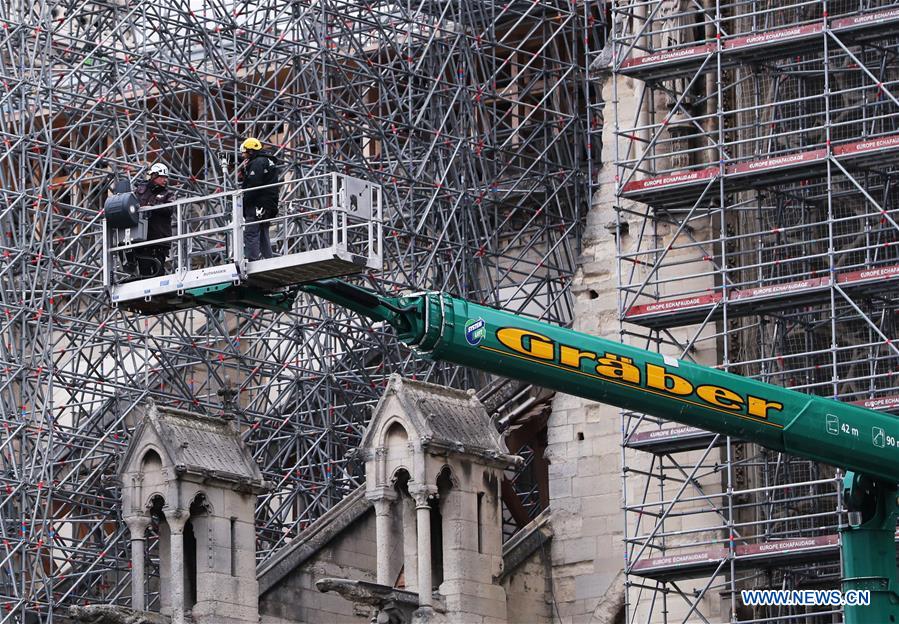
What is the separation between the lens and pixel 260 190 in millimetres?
24188

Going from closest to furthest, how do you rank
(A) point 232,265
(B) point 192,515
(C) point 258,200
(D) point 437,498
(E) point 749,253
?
(A) point 232,265
(C) point 258,200
(D) point 437,498
(B) point 192,515
(E) point 749,253

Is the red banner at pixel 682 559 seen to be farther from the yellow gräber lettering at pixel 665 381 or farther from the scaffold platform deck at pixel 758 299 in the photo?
the yellow gräber lettering at pixel 665 381

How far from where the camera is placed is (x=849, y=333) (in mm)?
39219

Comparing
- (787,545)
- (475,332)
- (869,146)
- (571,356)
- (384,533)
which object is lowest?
(571,356)

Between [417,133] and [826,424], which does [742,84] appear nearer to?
[417,133]

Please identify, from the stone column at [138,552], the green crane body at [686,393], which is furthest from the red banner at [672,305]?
the green crane body at [686,393]

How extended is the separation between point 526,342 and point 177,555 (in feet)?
50.7

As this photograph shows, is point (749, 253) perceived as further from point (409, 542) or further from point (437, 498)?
point (409, 542)

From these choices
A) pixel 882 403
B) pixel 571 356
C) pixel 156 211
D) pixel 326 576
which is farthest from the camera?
pixel 326 576

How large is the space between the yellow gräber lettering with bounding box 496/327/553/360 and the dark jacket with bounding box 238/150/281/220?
226 centimetres

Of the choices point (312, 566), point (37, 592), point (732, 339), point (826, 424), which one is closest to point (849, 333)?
point (732, 339)

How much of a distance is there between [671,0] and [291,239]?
728 cm

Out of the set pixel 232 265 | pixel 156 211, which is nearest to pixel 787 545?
pixel 156 211

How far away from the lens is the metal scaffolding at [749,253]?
36.3m
